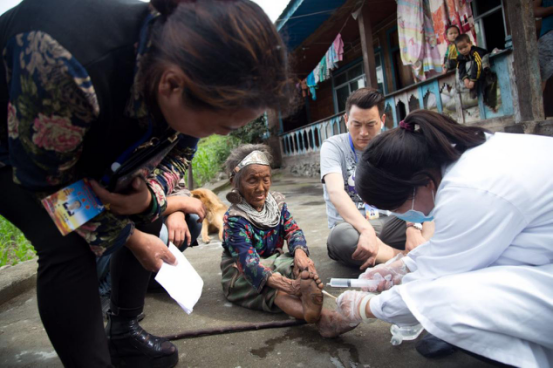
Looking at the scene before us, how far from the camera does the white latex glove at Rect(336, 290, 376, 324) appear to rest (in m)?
1.62

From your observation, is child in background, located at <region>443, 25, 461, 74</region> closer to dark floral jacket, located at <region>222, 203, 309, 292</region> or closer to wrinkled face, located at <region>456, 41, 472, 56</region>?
wrinkled face, located at <region>456, 41, 472, 56</region>

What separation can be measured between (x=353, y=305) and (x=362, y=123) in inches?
58.5

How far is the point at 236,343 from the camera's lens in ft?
6.03

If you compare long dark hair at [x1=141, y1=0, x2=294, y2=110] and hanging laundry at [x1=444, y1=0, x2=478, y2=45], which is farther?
hanging laundry at [x1=444, y1=0, x2=478, y2=45]

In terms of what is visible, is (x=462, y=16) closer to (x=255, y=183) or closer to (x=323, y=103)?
(x=255, y=183)

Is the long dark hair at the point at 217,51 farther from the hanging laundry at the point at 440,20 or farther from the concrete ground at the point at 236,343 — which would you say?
the hanging laundry at the point at 440,20

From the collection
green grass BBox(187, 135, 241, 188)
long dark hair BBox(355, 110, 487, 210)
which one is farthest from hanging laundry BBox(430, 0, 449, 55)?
green grass BBox(187, 135, 241, 188)

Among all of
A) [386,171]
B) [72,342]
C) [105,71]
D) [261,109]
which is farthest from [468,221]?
[72,342]

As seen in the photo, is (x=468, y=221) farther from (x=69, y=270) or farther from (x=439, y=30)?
(x=439, y=30)

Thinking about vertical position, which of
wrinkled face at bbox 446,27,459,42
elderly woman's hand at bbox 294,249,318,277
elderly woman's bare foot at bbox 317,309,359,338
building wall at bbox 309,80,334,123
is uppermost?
building wall at bbox 309,80,334,123

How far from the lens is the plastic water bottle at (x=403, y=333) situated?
1684 millimetres

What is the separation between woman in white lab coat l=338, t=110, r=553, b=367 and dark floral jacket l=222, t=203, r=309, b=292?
2.52ft

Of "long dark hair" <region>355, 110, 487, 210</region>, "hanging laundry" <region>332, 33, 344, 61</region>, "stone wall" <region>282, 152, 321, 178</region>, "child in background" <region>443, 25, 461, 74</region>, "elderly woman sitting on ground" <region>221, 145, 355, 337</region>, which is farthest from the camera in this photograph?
"stone wall" <region>282, 152, 321, 178</region>

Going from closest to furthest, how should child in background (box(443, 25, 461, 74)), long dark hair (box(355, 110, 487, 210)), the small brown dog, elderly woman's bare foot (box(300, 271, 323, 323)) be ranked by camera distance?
long dark hair (box(355, 110, 487, 210)) → elderly woman's bare foot (box(300, 271, 323, 323)) → the small brown dog → child in background (box(443, 25, 461, 74))
